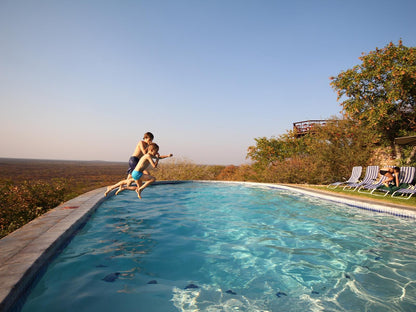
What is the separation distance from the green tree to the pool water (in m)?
6.69

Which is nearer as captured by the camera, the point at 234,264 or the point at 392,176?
the point at 234,264

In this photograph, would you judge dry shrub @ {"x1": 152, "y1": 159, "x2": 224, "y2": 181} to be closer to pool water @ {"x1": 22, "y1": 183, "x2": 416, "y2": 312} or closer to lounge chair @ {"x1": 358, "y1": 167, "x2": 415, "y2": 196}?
pool water @ {"x1": 22, "y1": 183, "x2": 416, "y2": 312}

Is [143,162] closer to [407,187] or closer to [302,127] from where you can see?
[407,187]

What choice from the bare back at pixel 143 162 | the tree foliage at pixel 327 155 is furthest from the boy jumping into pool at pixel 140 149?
the tree foliage at pixel 327 155

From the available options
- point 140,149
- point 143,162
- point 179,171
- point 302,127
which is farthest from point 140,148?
point 302,127

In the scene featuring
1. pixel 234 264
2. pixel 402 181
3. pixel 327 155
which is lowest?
pixel 234 264

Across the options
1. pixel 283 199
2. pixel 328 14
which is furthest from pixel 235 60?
pixel 283 199

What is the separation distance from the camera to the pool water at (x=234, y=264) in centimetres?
264

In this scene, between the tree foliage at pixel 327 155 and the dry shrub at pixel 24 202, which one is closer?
the dry shrub at pixel 24 202

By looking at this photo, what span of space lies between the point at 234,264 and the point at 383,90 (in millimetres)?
12050

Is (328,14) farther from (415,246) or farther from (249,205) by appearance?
(415,246)

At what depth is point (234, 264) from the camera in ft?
12.4

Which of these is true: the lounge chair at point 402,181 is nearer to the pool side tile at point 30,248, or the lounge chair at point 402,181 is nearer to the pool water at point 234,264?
the pool water at point 234,264

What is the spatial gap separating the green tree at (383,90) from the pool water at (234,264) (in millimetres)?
6685
